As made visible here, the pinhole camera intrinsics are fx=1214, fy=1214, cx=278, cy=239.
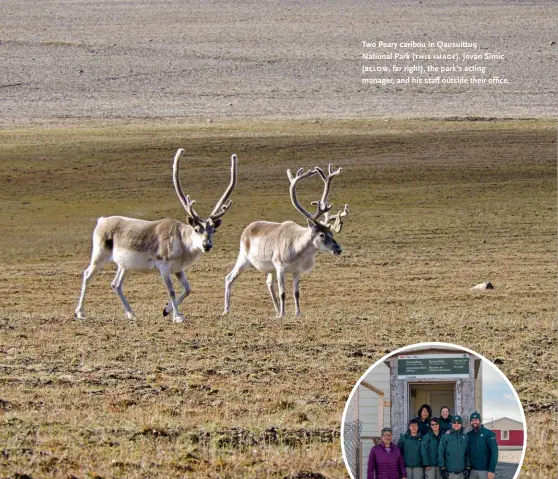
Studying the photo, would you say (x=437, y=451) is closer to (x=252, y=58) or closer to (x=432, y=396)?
(x=432, y=396)

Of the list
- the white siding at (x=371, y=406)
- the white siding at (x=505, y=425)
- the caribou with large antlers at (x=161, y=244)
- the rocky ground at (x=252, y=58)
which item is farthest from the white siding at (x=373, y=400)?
the rocky ground at (x=252, y=58)

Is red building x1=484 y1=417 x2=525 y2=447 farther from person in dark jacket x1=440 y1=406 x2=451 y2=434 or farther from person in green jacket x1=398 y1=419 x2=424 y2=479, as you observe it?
person in green jacket x1=398 y1=419 x2=424 y2=479

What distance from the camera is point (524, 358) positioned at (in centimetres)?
1283

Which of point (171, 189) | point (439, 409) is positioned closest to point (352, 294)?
point (171, 189)

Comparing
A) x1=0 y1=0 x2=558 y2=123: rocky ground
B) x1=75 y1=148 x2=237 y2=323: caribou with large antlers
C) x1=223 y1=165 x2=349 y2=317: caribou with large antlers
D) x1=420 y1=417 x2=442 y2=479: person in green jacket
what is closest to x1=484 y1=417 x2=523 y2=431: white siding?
x1=420 y1=417 x2=442 y2=479: person in green jacket

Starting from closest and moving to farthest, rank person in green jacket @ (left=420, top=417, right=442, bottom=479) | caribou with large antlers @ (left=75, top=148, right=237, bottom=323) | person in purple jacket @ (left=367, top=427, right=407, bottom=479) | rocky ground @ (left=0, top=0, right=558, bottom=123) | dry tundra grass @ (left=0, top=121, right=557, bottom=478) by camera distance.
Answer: person in purple jacket @ (left=367, top=427, right=407, bottom=479) → person in green jacket @ (left=420, top=417, right=442, bottom=479) → dry tundra grass @ (left=0, top=121, right=557, bottom=478) → caribou with large antlers @ (left=75, top=148, right=237, bottom=323) → rocky ground @ (left=0, top=0, right=558, bottom=123)

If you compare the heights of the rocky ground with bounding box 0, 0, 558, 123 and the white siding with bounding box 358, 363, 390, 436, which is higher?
the rocky ground with bounding box 0, 0, 558, 123

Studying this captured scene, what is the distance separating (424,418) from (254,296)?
47.4 feet

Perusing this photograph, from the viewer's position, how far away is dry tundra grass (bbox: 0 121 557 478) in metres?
9.34

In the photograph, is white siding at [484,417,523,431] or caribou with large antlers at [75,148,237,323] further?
caribou with large antlers at [75,148,237,323]

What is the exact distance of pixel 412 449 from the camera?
20.8ft

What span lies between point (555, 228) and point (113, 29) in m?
55.0

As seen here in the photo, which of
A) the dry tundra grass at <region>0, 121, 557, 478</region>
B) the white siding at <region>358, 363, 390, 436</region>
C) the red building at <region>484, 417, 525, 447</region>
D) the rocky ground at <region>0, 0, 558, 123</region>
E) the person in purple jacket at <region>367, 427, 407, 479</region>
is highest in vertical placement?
the rocky ground at <region>0, 0, 558, 123</region>

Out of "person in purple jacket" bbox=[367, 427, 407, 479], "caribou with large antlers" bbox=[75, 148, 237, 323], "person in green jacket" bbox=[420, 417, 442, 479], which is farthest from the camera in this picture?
"caribou with large antlers" bbox=[75, 148, 237, 323]
